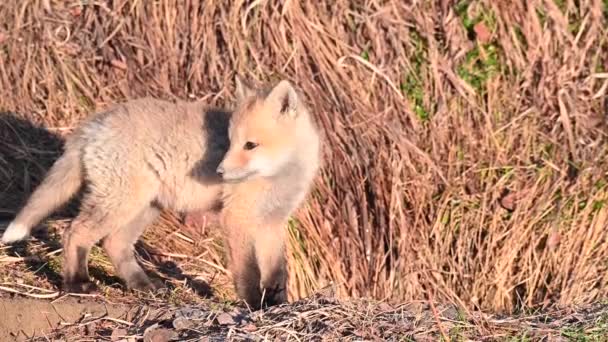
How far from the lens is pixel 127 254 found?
5.29m

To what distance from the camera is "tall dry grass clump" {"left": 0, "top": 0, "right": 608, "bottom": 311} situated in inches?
242

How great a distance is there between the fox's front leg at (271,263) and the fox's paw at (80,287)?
87 cm

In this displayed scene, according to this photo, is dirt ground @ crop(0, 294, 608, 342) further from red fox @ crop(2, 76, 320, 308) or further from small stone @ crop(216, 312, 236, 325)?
red fox @ crop(2, 76, 320, 308)

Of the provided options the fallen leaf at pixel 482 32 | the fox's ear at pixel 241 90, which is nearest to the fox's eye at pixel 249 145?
the fox's ear at pixel 241 90

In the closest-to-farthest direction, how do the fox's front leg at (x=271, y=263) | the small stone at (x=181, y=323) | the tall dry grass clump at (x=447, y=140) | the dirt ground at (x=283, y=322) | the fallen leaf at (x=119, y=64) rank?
the dirt ground at (x=283, y=322) → the small stone at (x=181, y=323) → the fox's front leg at (x=271, y=263) → the tall dry grass clump at (x=447, y=140) → the fallen leaf at (x=119, y=64)

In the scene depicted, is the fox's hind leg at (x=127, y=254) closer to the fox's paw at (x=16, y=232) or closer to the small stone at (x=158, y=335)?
the fox's paw at (x=16, y=232)

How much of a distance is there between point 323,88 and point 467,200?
122 cm

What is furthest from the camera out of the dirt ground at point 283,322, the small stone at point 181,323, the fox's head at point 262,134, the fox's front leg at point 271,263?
the fox's front leg at point 271,263

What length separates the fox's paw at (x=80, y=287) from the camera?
479 centimetres

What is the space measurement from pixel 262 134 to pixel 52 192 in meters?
1.22

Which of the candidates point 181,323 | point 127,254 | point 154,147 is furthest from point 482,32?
point 181,323

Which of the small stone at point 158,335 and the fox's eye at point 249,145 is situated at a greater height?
Result: the fox's eye at point 249,145

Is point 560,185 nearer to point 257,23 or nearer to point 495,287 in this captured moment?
point 495,287

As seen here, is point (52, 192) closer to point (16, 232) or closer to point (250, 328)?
point (16, 232)
